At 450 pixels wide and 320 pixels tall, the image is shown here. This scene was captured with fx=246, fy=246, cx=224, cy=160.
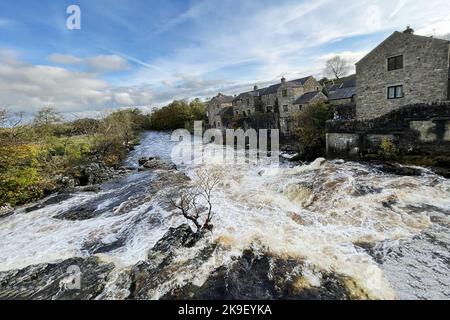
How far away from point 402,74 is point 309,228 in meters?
16.3

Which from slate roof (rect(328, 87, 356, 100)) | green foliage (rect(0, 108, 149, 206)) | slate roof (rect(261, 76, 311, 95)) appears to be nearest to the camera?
green foliage (rect(0, 108, 149, 206))

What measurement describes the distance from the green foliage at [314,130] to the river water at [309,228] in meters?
7.30

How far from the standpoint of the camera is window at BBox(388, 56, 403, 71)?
59.2ft

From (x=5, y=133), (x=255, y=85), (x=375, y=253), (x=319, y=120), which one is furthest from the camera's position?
(x=255, y=85)

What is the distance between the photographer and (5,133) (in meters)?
15.2

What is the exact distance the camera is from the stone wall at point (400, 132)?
14586 mm

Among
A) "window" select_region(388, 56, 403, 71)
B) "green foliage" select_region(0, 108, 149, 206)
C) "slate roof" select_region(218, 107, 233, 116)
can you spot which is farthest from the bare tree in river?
"slate roof" select_region(218, 107, 233, 116)

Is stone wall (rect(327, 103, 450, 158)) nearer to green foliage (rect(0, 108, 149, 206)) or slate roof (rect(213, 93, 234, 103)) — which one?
green foliage (rect(0, 108, 149, 206))

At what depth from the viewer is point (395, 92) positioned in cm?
1869

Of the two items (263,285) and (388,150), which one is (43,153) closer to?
(263,285)
